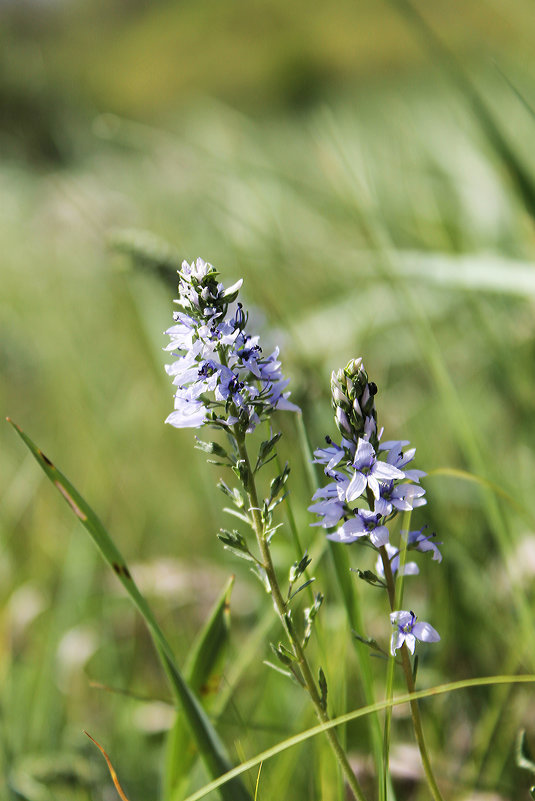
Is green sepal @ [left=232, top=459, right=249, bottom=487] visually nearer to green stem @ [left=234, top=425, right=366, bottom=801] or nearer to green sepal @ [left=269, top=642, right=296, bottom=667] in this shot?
green stem @ [left=234, top=425, right=366, bottom=801]

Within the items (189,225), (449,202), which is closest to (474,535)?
(449,202)

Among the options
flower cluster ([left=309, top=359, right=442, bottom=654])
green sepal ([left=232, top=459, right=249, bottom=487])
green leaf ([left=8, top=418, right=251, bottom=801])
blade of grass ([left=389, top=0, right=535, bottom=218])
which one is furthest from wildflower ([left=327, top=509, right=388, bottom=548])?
blade of grass ([left=389, top=0, right=535, bottom=218])

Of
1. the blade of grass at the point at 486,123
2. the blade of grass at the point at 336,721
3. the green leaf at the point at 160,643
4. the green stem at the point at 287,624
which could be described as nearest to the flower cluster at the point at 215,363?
the green stem at the point at 287,624

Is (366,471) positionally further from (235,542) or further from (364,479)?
(235,542)

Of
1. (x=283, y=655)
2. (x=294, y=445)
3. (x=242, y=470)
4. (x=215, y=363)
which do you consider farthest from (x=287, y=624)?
(x=294, y=445)

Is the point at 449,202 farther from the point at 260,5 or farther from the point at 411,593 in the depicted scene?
the point at 260,5
